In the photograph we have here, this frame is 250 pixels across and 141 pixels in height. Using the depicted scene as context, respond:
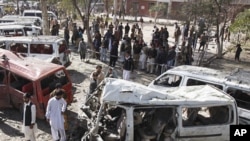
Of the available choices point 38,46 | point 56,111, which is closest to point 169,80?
point 56,111

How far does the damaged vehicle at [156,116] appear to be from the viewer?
7172 mm

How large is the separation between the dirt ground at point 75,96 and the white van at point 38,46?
134 cm

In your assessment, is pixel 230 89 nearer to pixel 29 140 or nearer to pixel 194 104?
pixel 194 104

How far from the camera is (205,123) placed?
25.8ft

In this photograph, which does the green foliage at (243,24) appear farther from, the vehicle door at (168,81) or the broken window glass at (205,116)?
the broken window glass at (205,116)

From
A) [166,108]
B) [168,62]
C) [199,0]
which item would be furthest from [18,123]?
[199,0]

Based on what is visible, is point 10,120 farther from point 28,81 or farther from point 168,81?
point 168,81

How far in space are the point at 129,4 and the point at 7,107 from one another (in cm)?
4141

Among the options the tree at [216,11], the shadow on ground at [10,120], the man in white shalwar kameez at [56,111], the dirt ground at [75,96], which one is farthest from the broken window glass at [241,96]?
the tree at [216,11]

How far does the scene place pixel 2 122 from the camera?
10.0m

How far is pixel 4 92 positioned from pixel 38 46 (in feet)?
14.7

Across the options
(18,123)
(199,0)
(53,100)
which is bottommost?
(18,123)

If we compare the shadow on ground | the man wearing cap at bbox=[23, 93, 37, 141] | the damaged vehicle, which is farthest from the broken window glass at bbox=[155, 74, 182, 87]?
the shadow on ground

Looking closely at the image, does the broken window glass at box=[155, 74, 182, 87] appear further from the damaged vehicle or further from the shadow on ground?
the shadow on ground
